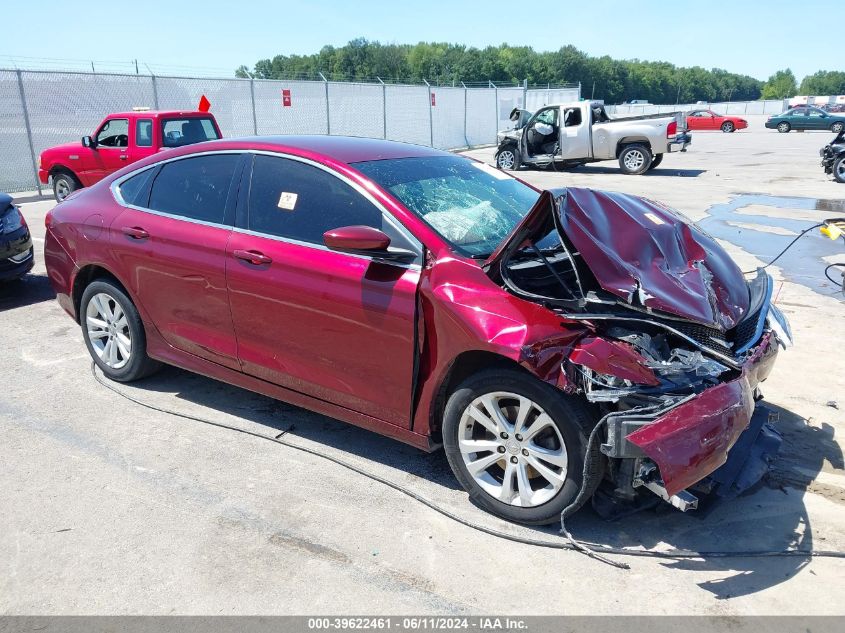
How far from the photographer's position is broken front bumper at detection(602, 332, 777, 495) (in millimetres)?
2838

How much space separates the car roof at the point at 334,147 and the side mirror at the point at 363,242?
0.65 meters

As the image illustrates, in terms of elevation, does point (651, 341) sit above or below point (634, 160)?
above

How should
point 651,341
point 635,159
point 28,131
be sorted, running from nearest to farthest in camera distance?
point 651,341 → point 28,131 → point 635,159

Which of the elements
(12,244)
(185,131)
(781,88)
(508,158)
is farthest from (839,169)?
(781,88)

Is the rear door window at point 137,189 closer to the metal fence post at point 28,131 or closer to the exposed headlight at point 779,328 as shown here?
the exposed headlight at point 779,328

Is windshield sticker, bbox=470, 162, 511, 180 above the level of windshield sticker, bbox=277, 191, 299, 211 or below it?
above

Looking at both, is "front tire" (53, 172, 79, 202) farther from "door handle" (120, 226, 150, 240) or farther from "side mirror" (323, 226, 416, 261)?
"side mirror" (323, 226, 416, 261)

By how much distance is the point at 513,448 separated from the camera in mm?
3289

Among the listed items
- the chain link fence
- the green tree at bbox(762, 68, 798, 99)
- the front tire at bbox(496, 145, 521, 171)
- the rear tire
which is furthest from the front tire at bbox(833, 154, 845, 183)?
the green tree at bbox(762, 68, 798, 99)

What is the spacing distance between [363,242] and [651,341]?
140cm

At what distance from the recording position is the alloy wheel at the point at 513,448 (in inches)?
125

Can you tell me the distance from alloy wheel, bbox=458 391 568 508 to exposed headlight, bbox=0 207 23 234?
602 centimetres

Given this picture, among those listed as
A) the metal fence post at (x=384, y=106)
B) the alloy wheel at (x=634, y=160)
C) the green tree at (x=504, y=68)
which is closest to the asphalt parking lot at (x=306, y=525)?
the alloy wheel at (x=634, y=160)

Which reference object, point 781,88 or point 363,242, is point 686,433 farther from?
point 781,88
